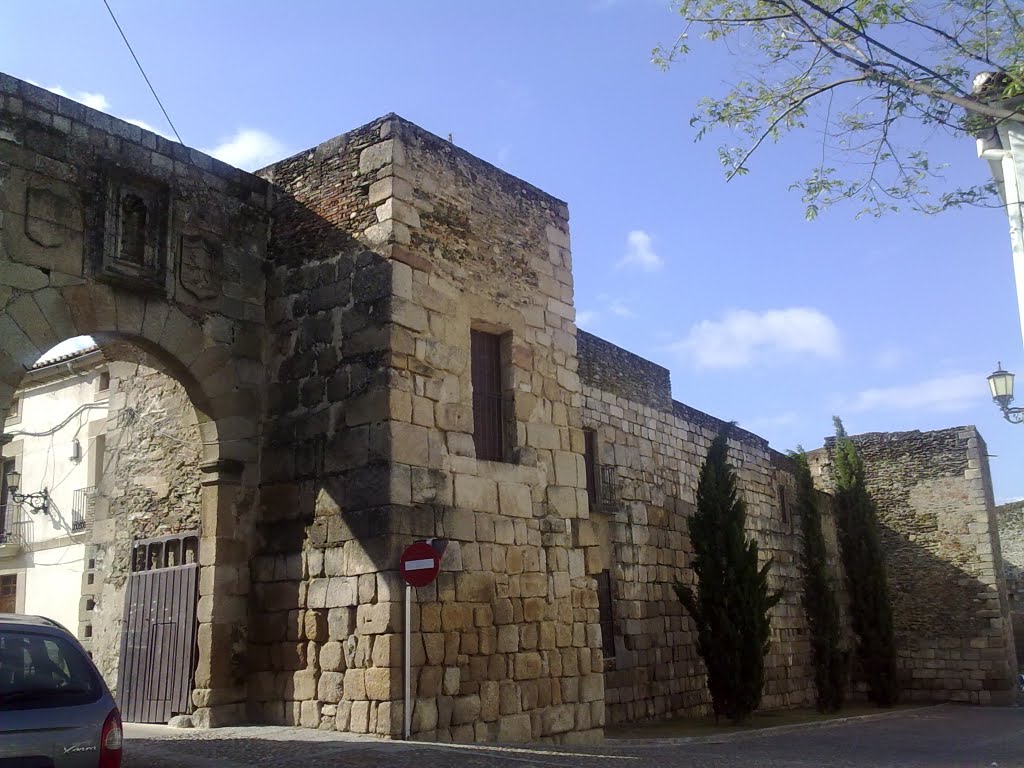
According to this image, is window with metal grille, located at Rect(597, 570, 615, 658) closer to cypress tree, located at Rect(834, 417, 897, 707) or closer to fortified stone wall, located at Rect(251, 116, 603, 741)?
fortified stone wall, located at Rect(251, 116, 603, 741)

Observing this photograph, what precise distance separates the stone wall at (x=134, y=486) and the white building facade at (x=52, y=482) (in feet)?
17.9

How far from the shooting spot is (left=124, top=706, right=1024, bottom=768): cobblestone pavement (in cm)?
641

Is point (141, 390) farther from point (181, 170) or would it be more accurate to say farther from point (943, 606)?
point (943, 606)

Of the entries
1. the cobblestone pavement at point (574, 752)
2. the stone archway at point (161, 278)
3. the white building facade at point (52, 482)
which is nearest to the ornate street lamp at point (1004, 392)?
the cobblestone pavement at point (574, 752)

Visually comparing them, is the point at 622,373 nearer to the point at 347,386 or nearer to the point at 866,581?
the point at 347,386

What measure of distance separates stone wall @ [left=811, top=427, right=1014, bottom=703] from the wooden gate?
16958 mm

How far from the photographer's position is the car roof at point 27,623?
458 centimetres

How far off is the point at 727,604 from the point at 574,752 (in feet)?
20.1

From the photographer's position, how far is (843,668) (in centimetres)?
1723

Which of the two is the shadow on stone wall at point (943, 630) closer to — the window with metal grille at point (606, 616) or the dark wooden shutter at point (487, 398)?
the window with metal grille at point (606, 616)

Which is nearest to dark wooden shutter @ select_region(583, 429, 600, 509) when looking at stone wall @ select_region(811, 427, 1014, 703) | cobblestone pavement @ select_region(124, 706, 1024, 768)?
cobblestone pavement @ select_region(124, 706, 1024, 768)

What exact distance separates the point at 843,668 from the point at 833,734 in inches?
183

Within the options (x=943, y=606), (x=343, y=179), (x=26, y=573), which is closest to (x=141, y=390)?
(x=343, y=179)

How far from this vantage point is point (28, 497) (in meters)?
17.2
